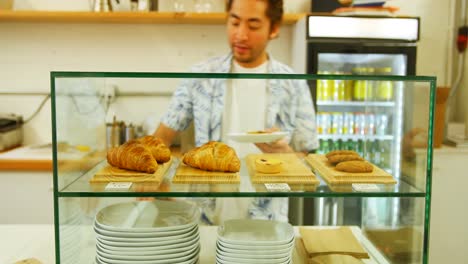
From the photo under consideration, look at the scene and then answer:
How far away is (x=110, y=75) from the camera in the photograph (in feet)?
3.43

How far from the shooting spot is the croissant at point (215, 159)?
1146 mm

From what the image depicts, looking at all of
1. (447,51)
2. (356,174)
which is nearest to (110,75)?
(356,174)

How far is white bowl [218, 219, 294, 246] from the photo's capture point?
108 centimetres

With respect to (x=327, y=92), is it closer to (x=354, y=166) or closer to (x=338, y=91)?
(x=338, y=91)

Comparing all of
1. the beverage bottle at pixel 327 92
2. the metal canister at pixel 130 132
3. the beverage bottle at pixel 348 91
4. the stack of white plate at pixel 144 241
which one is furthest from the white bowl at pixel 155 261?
the beverage bottle at pixel 348 91

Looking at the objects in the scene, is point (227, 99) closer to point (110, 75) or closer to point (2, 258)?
point (110, 75)

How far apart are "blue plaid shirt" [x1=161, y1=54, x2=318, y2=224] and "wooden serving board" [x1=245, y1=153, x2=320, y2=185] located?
23 centimetres

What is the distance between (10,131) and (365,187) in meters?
3.07

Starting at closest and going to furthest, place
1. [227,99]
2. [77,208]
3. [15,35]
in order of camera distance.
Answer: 1. [77,208]
2. [227,99]
3. [15,35]

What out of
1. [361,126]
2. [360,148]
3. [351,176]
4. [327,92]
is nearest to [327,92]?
[327,92]

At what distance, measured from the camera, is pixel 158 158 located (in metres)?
1.21

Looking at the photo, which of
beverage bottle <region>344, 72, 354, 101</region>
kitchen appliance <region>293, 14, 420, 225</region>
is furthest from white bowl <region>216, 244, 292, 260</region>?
beverage bottle <region>344, 72, 354, 101</region>

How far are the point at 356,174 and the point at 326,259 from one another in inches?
10.1

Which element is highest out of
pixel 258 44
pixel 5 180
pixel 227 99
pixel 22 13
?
pixel 22 13
